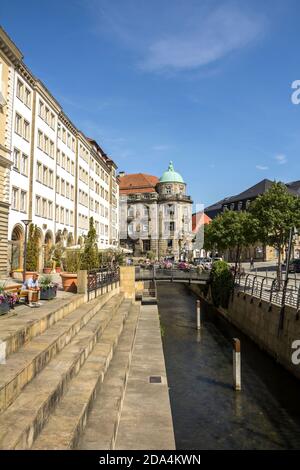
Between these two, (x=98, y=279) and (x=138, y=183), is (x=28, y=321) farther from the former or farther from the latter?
(x=138, y=183)

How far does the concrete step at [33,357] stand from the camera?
6.40 metres

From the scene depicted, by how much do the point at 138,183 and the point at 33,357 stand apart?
97.2 m

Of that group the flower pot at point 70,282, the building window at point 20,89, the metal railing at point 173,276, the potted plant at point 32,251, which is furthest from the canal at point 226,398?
the building window at point 20,89

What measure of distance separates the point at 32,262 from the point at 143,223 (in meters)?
68.5

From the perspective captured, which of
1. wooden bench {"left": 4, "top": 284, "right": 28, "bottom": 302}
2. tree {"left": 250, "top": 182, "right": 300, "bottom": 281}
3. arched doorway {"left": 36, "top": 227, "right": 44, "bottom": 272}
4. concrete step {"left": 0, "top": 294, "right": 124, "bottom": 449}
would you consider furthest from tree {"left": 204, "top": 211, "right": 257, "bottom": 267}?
concrete step {"left": 0, "top": 294, "right": 124, "bottom": 449}

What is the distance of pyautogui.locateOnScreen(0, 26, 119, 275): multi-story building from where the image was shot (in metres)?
28.9

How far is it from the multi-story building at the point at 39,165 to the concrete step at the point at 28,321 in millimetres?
15952

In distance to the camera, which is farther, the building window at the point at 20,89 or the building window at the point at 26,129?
the building window at the point at 26,129

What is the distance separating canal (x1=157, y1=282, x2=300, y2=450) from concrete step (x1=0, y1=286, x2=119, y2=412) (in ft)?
12.7

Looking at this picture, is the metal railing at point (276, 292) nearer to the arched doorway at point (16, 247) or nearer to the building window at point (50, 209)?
the arched doorway at point (16, 247)

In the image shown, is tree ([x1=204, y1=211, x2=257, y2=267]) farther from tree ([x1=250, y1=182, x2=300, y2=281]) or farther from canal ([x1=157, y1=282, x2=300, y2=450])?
canal ([x1=157, y1=282, x2=300, y2=450])
